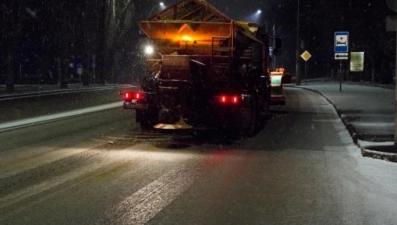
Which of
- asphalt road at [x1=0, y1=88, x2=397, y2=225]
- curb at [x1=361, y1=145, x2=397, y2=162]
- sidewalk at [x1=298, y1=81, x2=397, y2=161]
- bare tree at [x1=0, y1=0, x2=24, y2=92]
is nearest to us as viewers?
asphalt road at [x1=0, y1=88, x2=397, y2=225]

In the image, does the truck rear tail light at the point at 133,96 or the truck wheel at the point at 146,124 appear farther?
the truck wheel at the point at 146,124

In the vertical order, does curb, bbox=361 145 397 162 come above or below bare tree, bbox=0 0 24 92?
below

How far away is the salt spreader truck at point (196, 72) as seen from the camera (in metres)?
16.3

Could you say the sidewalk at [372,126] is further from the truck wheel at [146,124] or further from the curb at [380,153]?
the truck wheel at [146,124]

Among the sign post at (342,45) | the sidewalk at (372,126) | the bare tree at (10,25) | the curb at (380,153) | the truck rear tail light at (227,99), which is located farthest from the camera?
the bare tree at (10,25)

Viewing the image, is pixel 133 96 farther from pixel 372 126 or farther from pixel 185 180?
pixel 185 180

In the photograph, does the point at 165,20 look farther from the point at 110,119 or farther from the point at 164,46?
the point at 110,119

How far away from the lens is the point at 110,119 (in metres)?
21.5

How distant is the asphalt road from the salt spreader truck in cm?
71

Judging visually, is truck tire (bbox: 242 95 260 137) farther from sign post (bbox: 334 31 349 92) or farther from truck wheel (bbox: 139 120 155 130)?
sign post (bbox: 334 31 349 92)

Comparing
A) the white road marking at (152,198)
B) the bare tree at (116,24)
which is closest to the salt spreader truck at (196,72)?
the white road marking at (152,198)

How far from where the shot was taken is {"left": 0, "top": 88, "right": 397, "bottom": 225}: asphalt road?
812 cm

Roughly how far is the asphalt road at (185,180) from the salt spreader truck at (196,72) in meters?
0.71

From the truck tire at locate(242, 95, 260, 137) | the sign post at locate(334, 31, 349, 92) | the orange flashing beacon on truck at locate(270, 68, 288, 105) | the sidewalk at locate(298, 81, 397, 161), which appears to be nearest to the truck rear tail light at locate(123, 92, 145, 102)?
the truck tire at locate(242, 95, 260, 137)
